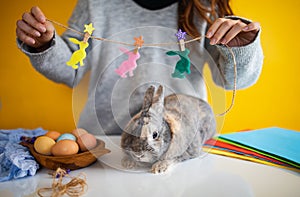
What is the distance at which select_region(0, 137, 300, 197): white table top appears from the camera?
49 cm

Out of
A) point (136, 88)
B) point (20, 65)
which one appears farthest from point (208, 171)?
point (20, 65)

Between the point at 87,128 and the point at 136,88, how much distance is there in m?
0.15

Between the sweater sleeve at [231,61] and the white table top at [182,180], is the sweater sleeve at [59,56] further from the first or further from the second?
the sweater sleeve at [231,61]

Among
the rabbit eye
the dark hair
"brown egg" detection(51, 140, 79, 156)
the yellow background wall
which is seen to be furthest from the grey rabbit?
the yellow background wall

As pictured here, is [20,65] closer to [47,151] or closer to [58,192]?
[47,151]

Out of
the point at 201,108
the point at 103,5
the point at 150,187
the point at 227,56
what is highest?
the point at 103,5

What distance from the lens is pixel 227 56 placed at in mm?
614

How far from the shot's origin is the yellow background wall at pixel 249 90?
131cm

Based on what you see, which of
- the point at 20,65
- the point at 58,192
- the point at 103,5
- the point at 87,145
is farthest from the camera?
the point at 20,65

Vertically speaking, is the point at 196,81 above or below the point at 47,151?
above

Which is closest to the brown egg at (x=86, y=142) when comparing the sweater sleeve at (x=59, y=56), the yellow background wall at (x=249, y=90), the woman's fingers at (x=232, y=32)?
the sweater sleeve at (x=59, y=56)

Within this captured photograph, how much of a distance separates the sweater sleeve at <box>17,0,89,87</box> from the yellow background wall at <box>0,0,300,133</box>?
0.42 metres

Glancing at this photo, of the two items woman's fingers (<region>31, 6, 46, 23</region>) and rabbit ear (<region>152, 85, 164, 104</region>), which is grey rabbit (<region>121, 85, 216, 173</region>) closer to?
rabbit ear (<region>152, 85, 164, 104</region>)

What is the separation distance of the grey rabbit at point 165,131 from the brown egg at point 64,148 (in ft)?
0.35
